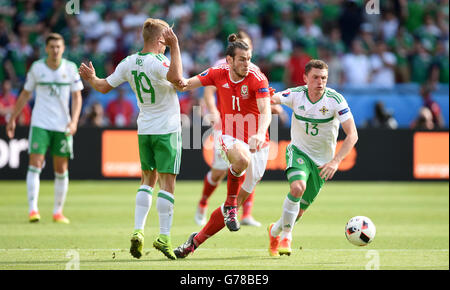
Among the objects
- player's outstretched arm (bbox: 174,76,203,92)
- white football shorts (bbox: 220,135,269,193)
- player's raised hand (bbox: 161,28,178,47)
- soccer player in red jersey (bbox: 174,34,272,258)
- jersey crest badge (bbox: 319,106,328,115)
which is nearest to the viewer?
player's raised hand (bbox: 161,28,178,47)

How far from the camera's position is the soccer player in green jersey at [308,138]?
7.72 meters

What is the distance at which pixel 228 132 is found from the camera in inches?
312

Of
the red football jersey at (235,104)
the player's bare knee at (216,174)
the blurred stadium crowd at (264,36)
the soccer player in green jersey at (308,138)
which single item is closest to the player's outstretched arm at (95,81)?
the red football jersey at (235,104)

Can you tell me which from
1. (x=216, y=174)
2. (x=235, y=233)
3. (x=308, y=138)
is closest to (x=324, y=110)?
(x=308, y=138)

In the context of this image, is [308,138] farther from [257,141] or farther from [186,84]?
[186,84]

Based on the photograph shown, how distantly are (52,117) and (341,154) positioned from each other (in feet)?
15.8

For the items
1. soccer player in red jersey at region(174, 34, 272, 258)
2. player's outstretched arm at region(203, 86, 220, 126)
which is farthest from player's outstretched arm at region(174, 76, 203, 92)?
player's outstretched arm at region(203, 86, 220, 126)

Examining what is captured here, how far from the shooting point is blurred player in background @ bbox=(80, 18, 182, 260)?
730 cm

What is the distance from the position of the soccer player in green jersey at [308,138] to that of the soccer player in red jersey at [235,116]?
0.41 meters

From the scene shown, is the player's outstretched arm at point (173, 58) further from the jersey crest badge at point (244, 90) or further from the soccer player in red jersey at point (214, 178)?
the soccer player in red jersey at point (214, 178)

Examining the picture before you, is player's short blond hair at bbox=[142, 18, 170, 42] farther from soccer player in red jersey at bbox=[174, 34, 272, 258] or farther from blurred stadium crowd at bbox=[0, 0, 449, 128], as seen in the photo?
blurred stadium crowd at bbox=[0, 0, 449, 128]

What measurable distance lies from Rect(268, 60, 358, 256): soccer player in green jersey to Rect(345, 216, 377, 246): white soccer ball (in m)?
0.57

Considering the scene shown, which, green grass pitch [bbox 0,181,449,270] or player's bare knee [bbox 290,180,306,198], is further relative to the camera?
player's bare knee [bbox 290,180,306,198]

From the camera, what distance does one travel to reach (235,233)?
32.0 ft
